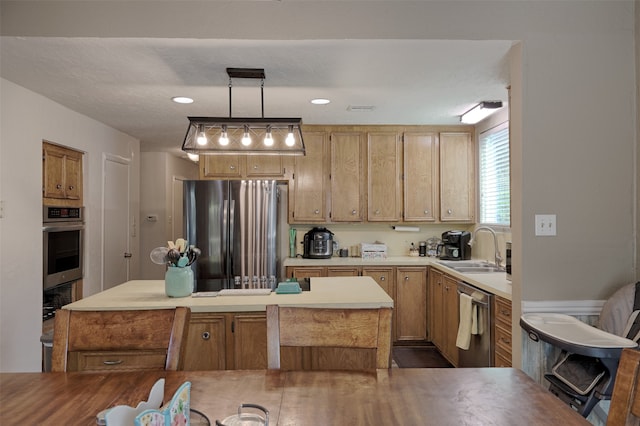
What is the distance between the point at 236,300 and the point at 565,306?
5.95ft

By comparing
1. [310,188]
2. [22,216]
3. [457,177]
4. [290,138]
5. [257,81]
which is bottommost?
[22,216]

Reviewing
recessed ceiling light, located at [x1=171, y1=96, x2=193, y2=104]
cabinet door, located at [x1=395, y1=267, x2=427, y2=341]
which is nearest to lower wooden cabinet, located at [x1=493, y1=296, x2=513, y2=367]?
cabinet door, located at [x1=395, y1=267, x2=427, y2=341]

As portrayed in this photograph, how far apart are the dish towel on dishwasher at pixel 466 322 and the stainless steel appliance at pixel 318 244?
5.29ft

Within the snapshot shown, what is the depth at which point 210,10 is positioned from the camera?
211 cm

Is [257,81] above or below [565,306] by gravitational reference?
above

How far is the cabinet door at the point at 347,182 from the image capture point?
14.1 ft

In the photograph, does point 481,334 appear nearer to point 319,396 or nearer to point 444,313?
point 444,313

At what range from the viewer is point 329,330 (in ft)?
4.30

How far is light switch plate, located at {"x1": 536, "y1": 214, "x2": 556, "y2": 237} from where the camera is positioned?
7.01 feet

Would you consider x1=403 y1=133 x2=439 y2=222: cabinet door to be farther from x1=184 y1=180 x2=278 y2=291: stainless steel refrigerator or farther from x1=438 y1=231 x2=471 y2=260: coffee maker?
x1=184 y1=180 x2=278 y2=291: stainless steel refrigerator

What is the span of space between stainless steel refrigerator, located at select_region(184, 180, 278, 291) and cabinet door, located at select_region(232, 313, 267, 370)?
157cm

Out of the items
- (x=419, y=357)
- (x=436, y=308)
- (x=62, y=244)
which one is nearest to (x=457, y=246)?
(x=436, y=308)

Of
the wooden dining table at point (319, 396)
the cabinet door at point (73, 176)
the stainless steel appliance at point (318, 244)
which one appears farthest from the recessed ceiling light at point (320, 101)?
the wooden dining table at point (319, 396)

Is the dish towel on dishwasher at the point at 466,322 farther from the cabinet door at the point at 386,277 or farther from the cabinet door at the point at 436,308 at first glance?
the cabinet door at the point at 386,277
